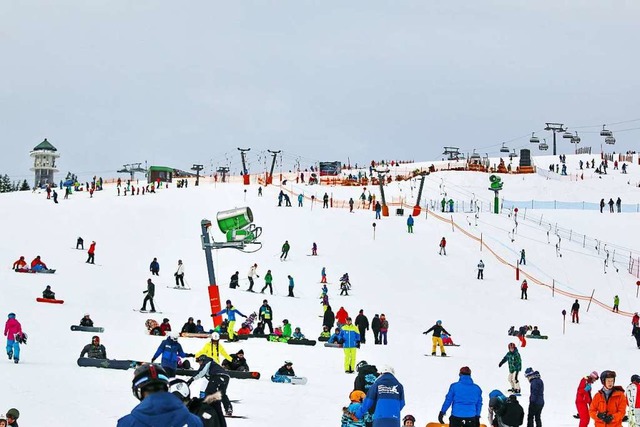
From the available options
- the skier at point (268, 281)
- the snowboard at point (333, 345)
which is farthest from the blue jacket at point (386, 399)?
the skier at point (268, 281)

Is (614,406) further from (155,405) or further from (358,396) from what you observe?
(155,405)

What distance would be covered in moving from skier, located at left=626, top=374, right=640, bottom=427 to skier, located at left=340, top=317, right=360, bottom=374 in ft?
24.3

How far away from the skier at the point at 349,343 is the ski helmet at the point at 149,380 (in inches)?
550

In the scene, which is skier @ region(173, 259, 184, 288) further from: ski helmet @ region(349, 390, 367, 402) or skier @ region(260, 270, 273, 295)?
ski helmet @ region(349, 390, 367, 402)

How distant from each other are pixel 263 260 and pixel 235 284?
5.54m

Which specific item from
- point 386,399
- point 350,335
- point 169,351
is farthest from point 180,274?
point 386,399

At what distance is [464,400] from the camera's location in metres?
10.8

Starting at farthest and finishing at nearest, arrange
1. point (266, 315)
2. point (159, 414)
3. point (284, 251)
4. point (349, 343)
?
point (284, 251) < point (266, 315) < point (349, 343) < point (159, 414)

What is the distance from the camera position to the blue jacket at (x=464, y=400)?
10828 mm

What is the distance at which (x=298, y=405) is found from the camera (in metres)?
14.6

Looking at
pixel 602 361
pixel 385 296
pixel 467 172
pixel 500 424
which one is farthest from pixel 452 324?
pixel 467 172

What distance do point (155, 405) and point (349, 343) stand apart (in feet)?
47.2

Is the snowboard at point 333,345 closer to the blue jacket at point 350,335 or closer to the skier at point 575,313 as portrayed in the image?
the blue jacket at point 350,335

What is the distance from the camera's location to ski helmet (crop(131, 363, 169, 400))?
4.61m
